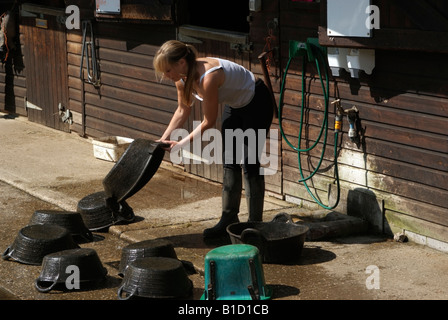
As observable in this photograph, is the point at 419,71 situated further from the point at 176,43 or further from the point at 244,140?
the point at 176,43

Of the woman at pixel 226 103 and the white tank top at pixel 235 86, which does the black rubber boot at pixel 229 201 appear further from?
the white tank top at pixel 235 86

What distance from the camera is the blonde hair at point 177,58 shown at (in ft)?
19.8

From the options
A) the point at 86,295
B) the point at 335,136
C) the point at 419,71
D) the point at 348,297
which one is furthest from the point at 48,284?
the point at 419,71

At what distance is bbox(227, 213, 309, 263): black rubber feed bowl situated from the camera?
5.90 m

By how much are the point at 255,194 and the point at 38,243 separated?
5.52 feet

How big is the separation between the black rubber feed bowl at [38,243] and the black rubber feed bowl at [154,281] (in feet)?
2.69

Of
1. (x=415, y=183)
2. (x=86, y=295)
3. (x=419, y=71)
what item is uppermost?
(x=419, y=71)

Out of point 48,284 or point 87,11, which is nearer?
point 48,284

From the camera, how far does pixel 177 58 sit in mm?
6043

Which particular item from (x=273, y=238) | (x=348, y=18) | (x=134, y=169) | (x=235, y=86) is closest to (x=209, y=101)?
(x=235, y=86)

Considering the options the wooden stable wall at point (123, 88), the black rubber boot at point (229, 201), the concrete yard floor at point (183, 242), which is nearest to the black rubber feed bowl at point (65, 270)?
the concrete yard floor at point (183, 242)

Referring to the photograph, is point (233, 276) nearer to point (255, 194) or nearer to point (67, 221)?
point (255, 194)
